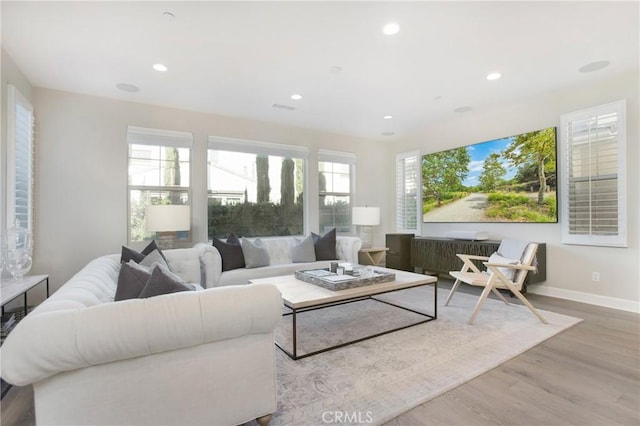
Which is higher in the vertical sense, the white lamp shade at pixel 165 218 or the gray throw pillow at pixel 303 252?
the white lamp shade at pixel 165 218

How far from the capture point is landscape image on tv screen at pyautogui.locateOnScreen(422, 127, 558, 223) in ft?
13.2

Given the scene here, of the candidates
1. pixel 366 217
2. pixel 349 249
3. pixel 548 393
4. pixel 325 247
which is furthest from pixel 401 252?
pixel 548 393

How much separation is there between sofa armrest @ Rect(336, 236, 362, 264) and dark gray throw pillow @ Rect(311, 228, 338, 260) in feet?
0.43

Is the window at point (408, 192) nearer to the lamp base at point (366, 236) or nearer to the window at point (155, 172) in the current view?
the lamp base at point (366, 236)

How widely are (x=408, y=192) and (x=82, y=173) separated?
16.6 ft

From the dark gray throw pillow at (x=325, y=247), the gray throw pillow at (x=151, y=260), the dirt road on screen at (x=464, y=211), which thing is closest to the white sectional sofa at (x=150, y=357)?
the gray throw pillow at (x=151, y=260)

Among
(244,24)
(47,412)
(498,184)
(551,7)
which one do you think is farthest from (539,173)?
(47,412)

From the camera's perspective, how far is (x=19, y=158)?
10.1 ft

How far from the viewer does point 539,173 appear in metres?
4.07

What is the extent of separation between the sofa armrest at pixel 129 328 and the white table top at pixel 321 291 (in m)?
0.86

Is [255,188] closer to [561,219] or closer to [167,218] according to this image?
[167,218]

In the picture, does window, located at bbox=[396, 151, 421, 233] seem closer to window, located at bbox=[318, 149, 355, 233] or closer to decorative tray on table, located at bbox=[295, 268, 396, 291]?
window, located at bbox=[318, 149, 355, 233]

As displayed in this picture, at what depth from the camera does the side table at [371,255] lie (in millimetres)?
5262

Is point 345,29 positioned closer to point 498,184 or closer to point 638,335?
point 498,184
